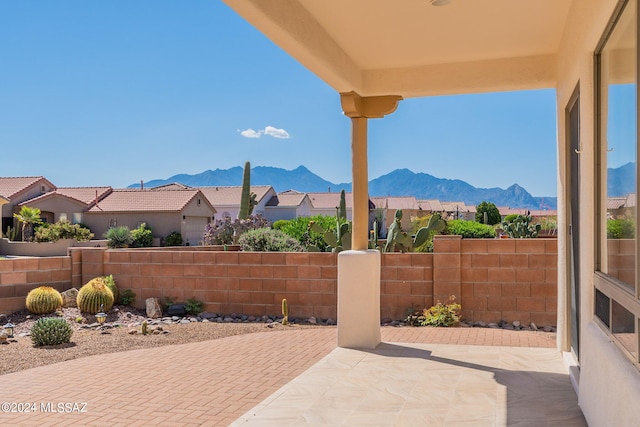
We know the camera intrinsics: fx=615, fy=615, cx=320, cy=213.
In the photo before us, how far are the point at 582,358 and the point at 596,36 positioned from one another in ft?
7.67

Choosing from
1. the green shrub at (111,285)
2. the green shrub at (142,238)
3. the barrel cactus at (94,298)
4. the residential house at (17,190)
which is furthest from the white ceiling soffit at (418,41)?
A: the residential house at (17,190)

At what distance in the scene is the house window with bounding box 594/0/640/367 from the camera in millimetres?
3078

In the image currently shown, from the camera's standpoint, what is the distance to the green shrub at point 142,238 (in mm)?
35062

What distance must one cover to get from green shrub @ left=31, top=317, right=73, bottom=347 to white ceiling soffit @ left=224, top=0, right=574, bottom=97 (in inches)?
197

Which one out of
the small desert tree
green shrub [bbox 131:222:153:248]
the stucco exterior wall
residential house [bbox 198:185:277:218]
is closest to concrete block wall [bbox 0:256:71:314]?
the stucco exterior wall

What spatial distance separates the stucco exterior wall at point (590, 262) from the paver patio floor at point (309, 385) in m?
0.64

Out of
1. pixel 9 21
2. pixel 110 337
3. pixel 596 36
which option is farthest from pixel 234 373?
pixel 9 21

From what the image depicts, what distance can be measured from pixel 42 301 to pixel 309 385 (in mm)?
6989

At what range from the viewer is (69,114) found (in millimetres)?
142875

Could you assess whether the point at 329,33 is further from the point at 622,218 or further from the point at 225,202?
the point at 225,202

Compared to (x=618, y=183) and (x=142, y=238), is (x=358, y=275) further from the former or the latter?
(x=142, y=238)

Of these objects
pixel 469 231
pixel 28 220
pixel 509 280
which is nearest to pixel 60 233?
pixel 28 220

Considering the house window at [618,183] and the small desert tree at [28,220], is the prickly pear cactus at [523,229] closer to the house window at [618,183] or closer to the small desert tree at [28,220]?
the house window at [618,183]

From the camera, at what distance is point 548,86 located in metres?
7.30
